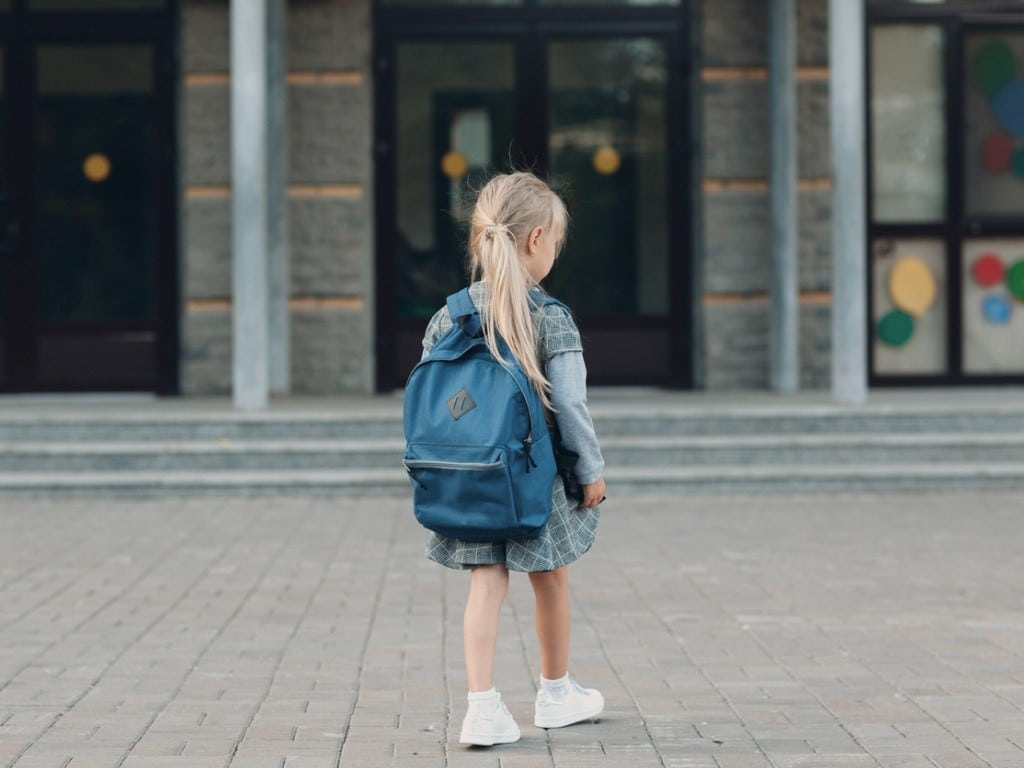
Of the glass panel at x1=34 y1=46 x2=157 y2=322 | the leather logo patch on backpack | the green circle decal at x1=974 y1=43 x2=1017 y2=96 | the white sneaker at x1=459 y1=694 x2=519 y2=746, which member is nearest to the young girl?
the white sneaker at x1=459 y1=694 x2=519 y2=746

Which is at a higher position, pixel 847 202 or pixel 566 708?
pixel 847 202

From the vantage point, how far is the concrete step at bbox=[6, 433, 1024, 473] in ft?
34.9

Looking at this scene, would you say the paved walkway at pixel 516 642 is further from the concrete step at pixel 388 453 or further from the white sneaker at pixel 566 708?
the concrete step at pixel 388 453

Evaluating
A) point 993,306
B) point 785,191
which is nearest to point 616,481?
point 785,191

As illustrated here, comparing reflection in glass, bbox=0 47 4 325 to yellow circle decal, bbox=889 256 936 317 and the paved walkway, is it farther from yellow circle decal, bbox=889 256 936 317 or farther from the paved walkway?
yellow circle decal, bbox=889 256 936 317

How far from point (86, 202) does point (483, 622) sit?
30.0ft

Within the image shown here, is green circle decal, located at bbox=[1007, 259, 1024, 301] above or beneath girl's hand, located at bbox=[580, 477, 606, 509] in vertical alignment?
above

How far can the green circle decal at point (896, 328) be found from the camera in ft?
43.0

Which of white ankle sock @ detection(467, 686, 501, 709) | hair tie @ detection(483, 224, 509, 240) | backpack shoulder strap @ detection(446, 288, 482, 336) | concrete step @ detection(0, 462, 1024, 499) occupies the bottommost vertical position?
white ankle sock @ detection(467, 686, 501, 709)

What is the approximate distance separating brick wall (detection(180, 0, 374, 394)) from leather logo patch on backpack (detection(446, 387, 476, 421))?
27.6 ft

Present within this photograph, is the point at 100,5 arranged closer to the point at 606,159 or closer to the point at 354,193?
the point at 354,193

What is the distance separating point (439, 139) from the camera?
1310 cm

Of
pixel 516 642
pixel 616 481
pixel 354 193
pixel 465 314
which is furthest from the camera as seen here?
pixel 354 193

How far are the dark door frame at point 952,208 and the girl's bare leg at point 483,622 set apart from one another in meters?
8.85
